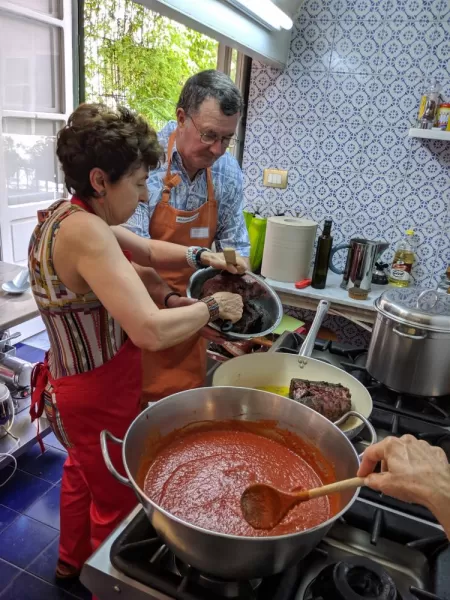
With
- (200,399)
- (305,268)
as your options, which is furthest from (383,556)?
(305,268)

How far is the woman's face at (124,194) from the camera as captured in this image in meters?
1.21

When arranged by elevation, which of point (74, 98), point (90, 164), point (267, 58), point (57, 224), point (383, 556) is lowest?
point (383, 556)

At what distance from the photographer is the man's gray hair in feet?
5.27

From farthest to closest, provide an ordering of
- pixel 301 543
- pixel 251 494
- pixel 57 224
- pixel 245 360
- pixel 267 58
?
pixel 267 58
pixel 245 360
pixel 57 224
pixel 251 494
pixel 301 543

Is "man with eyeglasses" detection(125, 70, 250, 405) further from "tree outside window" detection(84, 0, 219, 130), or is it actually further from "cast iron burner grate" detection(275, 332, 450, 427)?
"tree outside window" detection(84, 0, 219, 130)

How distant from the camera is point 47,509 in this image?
2.07 meters

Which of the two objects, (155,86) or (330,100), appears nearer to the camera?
(330,100)

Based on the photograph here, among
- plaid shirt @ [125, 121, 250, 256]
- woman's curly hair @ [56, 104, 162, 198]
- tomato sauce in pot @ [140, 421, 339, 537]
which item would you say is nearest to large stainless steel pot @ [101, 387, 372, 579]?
tomato sauce in pot @ [140, 421, 339, 537]

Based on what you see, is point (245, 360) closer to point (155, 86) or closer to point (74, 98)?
point (74, 98)

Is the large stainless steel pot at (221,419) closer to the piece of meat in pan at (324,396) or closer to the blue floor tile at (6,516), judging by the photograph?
the piece of meat in pan at (324,396)

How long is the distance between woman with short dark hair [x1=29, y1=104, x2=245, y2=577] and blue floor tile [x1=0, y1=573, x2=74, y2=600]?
1.38ft

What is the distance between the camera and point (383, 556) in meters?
0.85

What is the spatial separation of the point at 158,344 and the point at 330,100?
7.40 ft

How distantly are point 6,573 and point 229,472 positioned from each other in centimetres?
139
